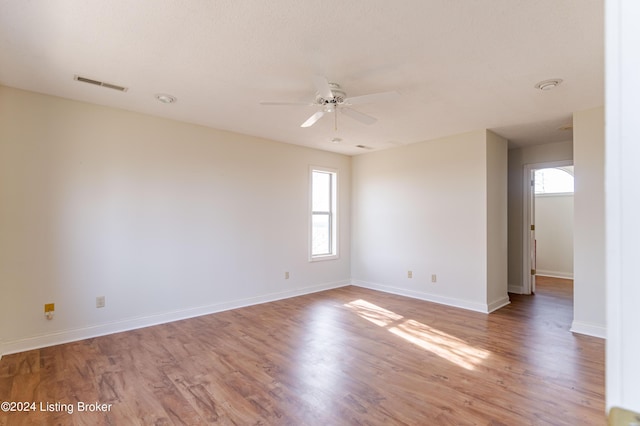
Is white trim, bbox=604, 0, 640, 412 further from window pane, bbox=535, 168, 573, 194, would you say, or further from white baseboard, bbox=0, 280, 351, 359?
window pane, bbox=535, 168, 573, 194

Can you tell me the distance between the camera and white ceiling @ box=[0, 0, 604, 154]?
79.6 inches

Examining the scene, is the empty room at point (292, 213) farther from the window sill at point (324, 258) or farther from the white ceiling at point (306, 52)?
the window sill at point (324, 258)

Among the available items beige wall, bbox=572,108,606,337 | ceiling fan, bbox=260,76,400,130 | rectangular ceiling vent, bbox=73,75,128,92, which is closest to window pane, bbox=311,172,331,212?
ceiling fan, bbox=260,76,400,130

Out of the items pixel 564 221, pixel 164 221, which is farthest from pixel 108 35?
pixel 564 221

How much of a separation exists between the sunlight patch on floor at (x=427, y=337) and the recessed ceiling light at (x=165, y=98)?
3464mm

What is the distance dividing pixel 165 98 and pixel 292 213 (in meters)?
2.65

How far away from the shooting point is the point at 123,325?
373 cm

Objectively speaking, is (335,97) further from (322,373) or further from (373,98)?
(322,373)

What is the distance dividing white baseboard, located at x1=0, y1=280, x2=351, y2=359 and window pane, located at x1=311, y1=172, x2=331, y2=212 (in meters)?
1.67

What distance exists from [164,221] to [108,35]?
231cm

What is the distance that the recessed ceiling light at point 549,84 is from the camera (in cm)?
293

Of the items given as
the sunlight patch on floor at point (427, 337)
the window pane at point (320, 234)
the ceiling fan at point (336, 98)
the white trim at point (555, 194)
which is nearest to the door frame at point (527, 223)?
the white trim at point (555, 194)

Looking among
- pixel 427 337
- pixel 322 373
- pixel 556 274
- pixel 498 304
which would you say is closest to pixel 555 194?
pixel 556 274

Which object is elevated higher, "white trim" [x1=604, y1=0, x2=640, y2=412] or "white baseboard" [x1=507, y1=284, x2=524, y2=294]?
"white trim" [x1=604, y1=0, x2=640, y2=412]
